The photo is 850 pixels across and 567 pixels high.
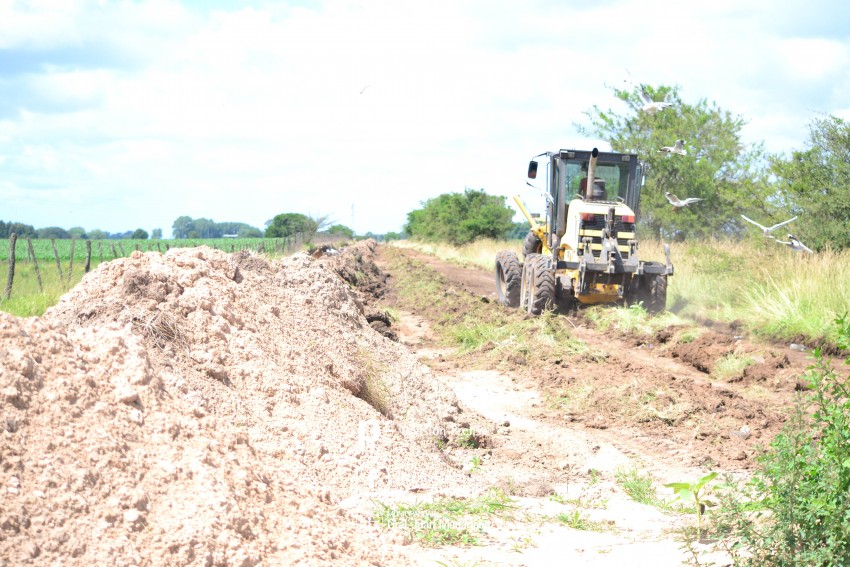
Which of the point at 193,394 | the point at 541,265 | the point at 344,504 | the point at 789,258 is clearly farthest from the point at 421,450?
the point at 789,258

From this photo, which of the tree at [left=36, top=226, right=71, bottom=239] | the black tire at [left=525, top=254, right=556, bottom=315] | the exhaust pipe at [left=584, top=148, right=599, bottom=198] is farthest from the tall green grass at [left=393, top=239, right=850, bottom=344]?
the tree at [left=36, top=226, right=71, bottom=239]

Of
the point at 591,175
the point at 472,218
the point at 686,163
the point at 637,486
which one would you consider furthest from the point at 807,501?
the point at 472,218

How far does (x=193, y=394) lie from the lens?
5168 mm

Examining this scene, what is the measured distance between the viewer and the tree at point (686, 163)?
30.3m

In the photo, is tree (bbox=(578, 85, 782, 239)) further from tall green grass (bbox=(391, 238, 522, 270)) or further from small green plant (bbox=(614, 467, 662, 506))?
small green plant (bbox=(614, 467, 662, 506))

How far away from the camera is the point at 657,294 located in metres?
14.9

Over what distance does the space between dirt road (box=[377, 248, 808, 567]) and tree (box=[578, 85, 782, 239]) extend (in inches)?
702

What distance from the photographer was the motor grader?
1421cm

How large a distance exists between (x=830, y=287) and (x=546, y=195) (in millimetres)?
5077

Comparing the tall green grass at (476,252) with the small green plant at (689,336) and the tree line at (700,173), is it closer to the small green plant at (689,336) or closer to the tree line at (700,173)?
the tree line at (700,173)

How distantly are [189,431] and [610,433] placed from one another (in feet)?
15.6

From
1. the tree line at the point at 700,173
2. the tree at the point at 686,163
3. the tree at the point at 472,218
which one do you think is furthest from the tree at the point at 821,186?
the tree at the point at 472,218

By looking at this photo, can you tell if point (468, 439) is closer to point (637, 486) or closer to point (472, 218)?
point (637, 486)

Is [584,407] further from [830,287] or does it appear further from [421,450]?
[830,287]
